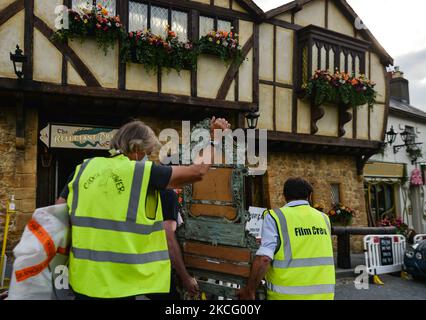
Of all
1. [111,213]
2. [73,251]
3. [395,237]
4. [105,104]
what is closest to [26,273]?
[73,251]

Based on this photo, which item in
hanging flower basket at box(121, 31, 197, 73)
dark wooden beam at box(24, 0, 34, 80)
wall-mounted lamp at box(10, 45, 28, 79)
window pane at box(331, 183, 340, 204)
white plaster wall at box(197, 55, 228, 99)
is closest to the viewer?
wall-mounted lamp at box(10, 45, 28, 79)

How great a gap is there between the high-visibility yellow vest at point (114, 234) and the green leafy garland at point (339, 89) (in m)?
9.69

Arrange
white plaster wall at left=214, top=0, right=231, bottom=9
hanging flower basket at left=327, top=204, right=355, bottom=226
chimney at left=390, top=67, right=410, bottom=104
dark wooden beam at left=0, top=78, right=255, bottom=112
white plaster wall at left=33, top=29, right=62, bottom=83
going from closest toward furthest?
dark wooden beam at left=0, top=78, right=255, bottom=112, white plaster wall at left=33, top=29, right=62, bottom=83, white plaster wall at left=214, top=0, right=231, bottom=9, hanging flower basket at left=327, top=204, right=355, bottom=226, chimney at left=390, top=67, right=410, bottom=104

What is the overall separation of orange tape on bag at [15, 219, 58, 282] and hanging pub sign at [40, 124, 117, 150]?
22.0ft

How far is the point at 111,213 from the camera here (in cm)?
209

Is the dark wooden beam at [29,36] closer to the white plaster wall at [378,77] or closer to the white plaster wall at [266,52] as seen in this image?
the white plaster wall at [266,52]

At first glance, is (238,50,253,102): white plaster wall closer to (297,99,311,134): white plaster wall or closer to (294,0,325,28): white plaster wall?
(297,99,311,134): white plaster wall

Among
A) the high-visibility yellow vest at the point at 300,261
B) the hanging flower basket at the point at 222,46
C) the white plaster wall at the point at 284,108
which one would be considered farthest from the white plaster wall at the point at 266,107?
the high-visibility yellow vest at the point at 300,261

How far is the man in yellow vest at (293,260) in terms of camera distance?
2748 millimetres

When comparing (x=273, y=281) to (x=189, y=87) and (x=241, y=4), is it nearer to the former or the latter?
(x=189, y=87)

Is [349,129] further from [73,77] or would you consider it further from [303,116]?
[73,77]

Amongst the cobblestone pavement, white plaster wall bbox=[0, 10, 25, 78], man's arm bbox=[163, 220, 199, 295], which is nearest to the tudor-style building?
white plaster wall bbox=[0, 10, 25, 78]

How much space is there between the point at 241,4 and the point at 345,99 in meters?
4.01

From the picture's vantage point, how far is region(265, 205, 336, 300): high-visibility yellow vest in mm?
2744
